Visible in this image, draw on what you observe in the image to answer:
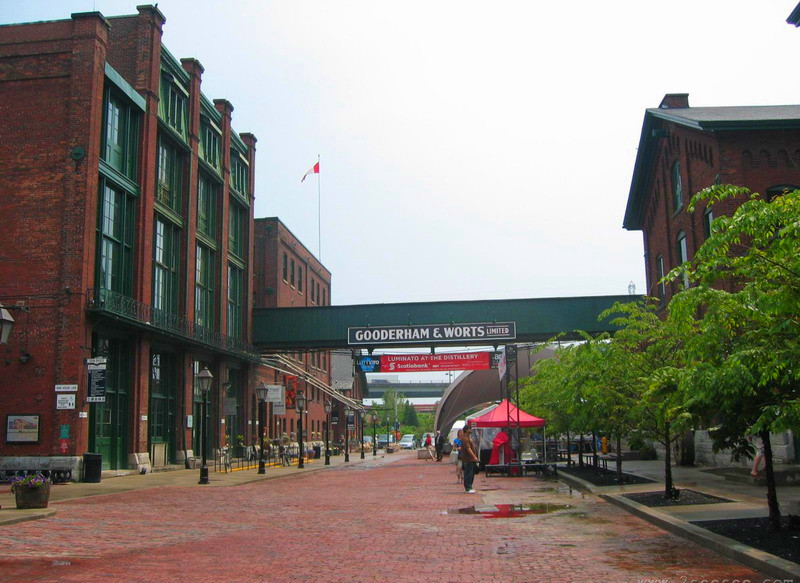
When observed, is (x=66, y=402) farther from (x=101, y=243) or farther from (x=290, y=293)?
(x=290, y=293)

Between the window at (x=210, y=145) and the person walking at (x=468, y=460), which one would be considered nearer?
the person walking at (x=468, y=460)

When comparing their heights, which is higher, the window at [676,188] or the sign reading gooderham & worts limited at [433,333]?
the window at [676,188]

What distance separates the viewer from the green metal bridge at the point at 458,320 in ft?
142

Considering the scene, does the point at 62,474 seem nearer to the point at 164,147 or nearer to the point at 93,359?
the point at 93,359

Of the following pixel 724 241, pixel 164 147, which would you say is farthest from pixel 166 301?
pixel 724 241

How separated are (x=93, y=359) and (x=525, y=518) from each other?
1746 centimetres

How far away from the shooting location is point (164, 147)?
119 feet

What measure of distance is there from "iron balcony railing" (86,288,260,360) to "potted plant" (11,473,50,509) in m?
12.0

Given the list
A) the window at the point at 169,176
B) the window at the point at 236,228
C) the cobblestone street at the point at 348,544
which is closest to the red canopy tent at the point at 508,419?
the cobblestone street at the point at 348,544

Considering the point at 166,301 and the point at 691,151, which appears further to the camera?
the point at 166,301

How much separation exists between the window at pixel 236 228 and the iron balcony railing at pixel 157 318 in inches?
225

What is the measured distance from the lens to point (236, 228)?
47281 millimetres

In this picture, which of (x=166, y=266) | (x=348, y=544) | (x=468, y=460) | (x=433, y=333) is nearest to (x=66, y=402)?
(x=166, y=266)

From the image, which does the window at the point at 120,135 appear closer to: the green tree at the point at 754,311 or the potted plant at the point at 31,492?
the potted plant at the point at 31,492
